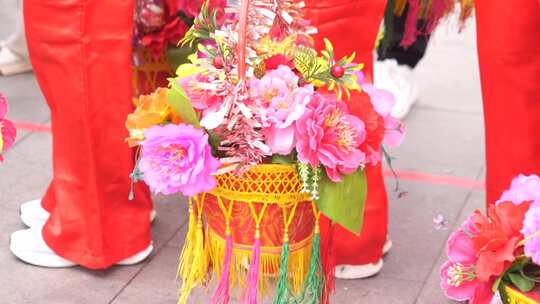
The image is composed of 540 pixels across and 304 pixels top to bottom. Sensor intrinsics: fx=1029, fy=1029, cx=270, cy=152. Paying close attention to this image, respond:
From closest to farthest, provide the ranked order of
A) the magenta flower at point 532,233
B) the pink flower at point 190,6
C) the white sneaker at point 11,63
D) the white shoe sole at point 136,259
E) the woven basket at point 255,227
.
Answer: the magenta flower at point 532,233
the woven basket at point 255,227
the white shoe sole at point 136,259
the pink flower at point 190,6
the white sneaker at point 11,63

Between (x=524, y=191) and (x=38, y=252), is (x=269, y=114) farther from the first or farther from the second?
(x=38, y=252)

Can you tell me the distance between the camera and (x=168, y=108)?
2086 mm

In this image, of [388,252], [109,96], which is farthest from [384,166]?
[109,96]

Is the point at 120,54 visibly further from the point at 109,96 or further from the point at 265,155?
the point at 265,155

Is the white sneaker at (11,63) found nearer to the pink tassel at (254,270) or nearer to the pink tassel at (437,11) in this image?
the pink tassel at (437,11)

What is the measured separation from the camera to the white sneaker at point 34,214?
9.69 feet

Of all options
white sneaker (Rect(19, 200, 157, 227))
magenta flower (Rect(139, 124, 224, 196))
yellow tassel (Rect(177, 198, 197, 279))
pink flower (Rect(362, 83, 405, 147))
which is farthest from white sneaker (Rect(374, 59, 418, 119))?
magenta flower (Rect(139, 124, 224, 196))

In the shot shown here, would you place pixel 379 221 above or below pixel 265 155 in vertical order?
below

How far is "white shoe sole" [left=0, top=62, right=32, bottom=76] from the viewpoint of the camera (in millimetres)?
4262

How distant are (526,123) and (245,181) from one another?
777mm

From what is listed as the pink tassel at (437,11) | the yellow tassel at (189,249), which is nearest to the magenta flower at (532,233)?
the yellow tassel at (189,249)

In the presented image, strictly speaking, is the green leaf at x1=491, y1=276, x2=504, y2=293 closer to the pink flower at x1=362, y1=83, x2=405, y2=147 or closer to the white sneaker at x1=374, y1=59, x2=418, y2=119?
the pink flower at x1=362, y1=83, x2=405, y2=147

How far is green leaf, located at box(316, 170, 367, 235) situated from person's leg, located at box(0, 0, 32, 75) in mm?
2537

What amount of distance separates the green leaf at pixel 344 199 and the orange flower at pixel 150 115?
335mm
